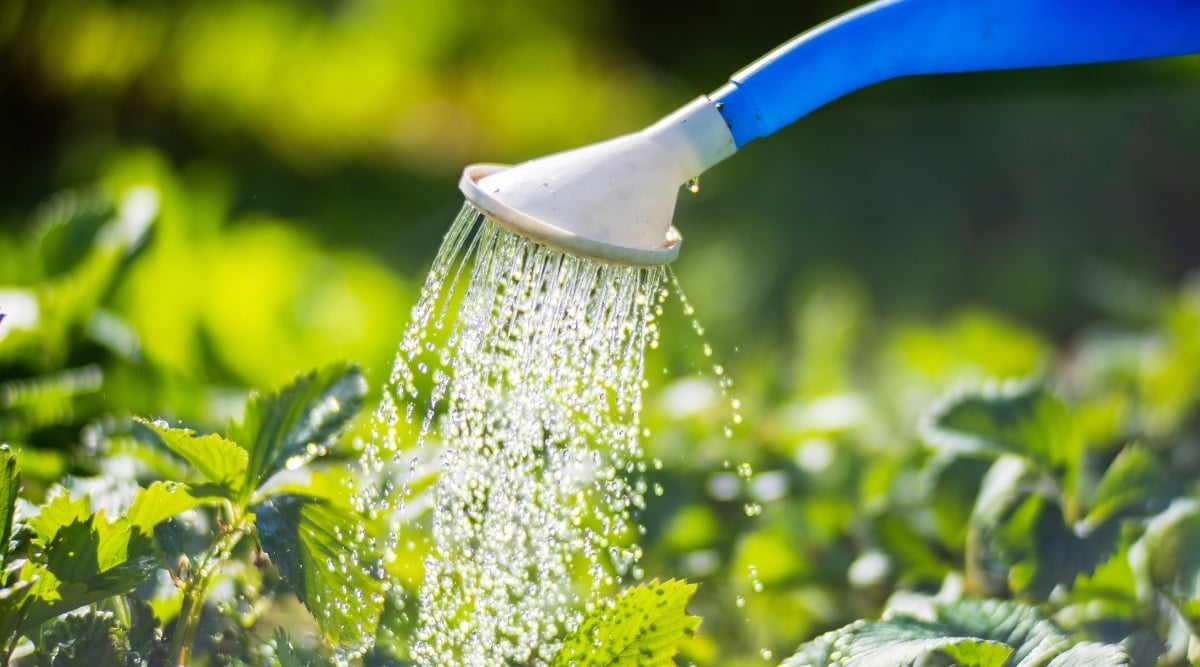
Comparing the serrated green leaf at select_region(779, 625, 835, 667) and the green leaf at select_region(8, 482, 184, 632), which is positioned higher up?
the green leaf at select_region(8, 482, 184, 632)

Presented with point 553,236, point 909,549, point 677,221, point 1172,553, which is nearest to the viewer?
point 553,236

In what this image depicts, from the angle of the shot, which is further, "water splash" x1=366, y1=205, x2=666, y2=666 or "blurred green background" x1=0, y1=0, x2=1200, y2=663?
"blurred green background" x1=0, y1=0, x2=1200, y2=663

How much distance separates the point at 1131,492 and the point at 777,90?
1.59 feet

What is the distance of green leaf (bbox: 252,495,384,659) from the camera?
78 centimetres

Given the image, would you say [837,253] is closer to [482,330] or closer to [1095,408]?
[1095,408]

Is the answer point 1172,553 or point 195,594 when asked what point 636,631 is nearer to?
point 195,594

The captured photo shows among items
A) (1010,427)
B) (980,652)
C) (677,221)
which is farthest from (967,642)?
(677,221)

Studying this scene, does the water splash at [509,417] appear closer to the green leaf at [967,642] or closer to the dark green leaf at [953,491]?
the green leaf at [967,642]

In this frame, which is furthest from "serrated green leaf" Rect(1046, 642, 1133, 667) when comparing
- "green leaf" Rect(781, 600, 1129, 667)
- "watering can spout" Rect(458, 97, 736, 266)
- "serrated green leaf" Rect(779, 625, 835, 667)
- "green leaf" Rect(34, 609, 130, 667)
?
"green leaf" Rect(34, 609, 130, 667)

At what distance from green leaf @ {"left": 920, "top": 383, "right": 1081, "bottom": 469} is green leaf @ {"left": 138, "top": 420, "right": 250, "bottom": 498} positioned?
1.93 ft

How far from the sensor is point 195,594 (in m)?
0.81

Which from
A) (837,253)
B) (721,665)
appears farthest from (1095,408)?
(837,253)

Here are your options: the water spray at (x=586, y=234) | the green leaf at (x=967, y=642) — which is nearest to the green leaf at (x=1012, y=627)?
the green leaf at (x=967, y=642)

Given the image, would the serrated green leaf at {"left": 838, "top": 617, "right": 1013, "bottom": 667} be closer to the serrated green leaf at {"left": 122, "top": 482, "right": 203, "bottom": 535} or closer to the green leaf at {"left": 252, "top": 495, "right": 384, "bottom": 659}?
the green leaf at {"left": 252, "top": 495, "right": 384, "bottom": 659}
